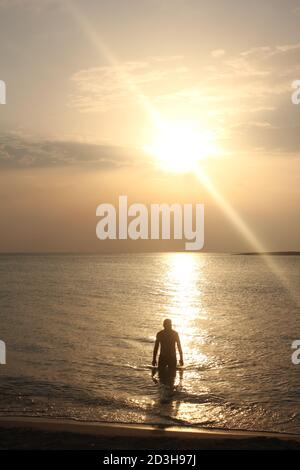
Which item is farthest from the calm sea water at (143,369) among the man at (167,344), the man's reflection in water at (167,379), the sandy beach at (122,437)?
the sandy beach at (122,437)

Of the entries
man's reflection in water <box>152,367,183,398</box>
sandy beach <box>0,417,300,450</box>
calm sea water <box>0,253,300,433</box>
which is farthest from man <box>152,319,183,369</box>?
sandy beach <box>0,417,300,450</box>

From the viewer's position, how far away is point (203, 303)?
55906 mm

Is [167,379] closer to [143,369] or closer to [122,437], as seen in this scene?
[143,369]

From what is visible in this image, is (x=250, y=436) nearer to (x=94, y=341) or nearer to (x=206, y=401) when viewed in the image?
(x=206, y=401)

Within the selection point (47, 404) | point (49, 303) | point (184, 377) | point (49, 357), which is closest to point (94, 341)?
point (49, 357)

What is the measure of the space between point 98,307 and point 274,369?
27876 millimetres

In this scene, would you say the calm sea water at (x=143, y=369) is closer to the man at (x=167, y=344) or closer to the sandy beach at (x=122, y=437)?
the man at (x=167, y=344)

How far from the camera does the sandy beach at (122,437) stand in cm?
→ 1069

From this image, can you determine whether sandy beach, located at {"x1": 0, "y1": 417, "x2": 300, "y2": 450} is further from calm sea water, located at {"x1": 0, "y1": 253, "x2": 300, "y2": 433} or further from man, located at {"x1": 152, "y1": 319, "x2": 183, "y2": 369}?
man, located at {"x1": 152, "y1": 319, "x2": 183, "y2": 369}

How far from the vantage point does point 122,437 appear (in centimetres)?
1141

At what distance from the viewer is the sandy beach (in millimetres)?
10688

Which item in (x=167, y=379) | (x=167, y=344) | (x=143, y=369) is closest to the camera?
(x=167, y=344)

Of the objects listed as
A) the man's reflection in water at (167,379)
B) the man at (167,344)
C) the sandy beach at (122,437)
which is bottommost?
the sandy beach at (122,437)

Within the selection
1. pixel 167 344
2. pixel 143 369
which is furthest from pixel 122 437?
pixel 143 369
